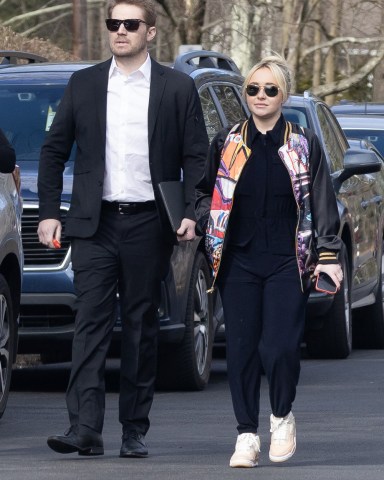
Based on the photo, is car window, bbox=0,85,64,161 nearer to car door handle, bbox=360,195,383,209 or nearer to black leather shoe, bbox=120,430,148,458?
black leather shoe, bbox=120,430,148,458

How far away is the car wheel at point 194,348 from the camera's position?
9.80 meters

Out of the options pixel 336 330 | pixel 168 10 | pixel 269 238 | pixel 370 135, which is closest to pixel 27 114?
pixel 336 330

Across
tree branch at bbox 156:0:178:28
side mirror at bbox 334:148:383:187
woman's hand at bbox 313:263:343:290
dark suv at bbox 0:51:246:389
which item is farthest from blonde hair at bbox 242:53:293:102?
tree branch at bbox 156:0:178:28

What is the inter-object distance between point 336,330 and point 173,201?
5.31 m

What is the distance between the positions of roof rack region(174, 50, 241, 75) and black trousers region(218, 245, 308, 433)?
3.52 metres

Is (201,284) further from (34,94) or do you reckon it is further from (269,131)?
(269,131)

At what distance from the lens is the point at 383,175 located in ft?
47.3

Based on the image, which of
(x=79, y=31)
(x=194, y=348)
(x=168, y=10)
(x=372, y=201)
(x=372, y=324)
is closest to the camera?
(x=194, y=348)

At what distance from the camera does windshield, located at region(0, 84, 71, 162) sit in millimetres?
10297

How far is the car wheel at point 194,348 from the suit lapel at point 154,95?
264 cm

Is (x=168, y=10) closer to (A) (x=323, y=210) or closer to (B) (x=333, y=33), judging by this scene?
(B) (x=333, y=33)

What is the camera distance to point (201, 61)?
37.3 feet

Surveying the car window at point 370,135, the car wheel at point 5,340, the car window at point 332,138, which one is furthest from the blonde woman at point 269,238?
the car window at point 370,135

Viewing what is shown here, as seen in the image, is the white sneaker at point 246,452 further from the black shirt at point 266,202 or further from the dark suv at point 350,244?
the dark suv at point 350,244
